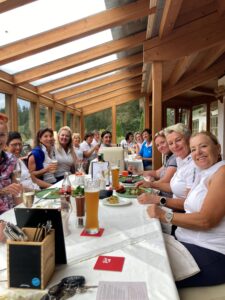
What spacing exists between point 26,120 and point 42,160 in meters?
2.13

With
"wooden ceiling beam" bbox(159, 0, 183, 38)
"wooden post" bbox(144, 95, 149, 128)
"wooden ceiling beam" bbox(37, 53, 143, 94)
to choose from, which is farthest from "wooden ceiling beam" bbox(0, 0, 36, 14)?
"wooden post" bbox(144, 95, 149, 128)

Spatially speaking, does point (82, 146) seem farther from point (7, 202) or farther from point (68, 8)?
point (7, 202)

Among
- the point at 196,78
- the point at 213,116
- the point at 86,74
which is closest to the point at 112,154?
the point at 86,74

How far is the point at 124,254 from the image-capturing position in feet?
3.45

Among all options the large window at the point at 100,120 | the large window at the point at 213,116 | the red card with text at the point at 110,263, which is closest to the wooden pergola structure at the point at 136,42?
the red card with text at the point at 110,263

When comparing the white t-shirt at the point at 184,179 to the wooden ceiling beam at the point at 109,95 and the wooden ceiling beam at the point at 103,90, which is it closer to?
the wooden ceiling beam at the point at 103,90

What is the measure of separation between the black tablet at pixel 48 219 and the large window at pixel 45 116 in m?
5.20

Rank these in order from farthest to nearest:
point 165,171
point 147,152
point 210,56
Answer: point 147,152 → point 210,56 → point 165,171

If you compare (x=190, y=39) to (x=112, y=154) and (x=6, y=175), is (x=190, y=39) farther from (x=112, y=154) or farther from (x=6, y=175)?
(x=6, y=175)

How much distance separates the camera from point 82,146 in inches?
234

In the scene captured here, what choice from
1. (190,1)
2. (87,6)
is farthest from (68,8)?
(190,1)

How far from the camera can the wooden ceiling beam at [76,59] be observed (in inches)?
164

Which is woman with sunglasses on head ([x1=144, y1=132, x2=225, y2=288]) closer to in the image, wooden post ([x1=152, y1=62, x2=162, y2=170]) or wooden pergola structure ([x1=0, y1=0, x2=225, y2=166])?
wooden pergola structure ([x1=0, y1=0, x2=225, y2=166])

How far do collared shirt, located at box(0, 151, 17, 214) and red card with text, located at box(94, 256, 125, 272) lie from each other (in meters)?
1.19
